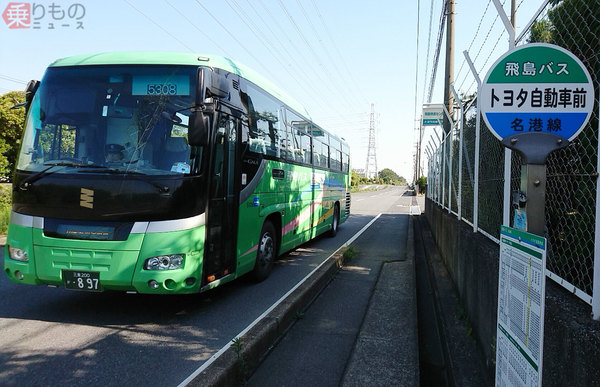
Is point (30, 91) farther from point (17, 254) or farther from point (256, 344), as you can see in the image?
point (256, 344)

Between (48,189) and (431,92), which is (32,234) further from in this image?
(431,92)

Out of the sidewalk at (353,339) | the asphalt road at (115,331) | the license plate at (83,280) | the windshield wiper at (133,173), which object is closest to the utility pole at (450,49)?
the sidewalk at (353,339)

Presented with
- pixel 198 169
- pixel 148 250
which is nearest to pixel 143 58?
pixel 198 169

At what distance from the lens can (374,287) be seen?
250 inches

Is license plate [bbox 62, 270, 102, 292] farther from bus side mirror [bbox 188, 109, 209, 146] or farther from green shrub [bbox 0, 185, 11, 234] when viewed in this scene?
green shrub [bbox 0, 185, 11, 234]

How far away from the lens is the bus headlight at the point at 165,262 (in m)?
4.25

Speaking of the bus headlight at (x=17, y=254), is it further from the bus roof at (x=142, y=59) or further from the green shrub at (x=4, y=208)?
the green shrub at (x=4, y=208)

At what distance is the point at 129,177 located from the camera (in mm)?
4312

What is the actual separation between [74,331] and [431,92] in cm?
1723

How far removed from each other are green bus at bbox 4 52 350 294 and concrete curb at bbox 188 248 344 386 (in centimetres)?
99

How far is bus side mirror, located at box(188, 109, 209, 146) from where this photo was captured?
4.25 m

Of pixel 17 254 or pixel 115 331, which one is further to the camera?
pixel 17 254

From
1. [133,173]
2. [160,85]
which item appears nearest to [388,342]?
[133,173]

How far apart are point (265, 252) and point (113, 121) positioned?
3267 mm
